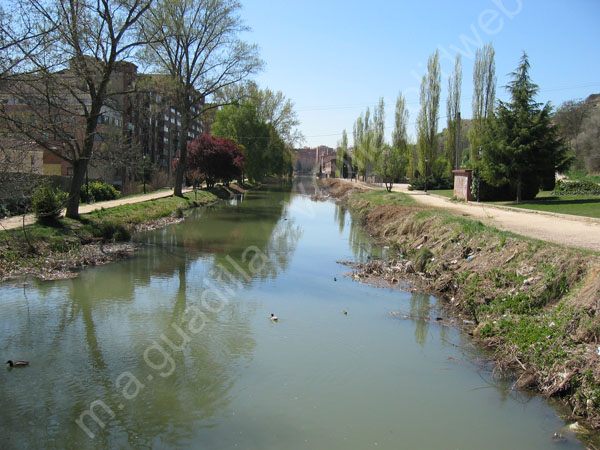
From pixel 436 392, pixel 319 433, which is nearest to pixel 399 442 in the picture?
pixel 319 433

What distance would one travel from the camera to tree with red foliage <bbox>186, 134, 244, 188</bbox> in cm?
4234

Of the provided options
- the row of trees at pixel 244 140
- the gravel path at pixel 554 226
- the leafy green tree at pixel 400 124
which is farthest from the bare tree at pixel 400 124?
the gravel path at pixel 554 226

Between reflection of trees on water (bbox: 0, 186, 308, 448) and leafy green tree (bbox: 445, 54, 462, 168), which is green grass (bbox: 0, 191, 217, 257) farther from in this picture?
leafy green tree (bbox: 445, 54, 462, 168)

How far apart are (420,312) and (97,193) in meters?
22.7

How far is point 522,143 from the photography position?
24.1 metres

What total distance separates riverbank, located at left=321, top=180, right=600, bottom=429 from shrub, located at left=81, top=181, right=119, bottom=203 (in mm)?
16564

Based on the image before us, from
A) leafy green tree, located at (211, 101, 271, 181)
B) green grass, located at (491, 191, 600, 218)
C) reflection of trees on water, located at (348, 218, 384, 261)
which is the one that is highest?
leafy green tree, located at (211, 101, 271, 181)

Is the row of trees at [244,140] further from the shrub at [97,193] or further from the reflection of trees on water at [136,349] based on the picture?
the reflection of trees on water at [136,349]

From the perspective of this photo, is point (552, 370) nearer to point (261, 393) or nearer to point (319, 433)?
point (319, 433)

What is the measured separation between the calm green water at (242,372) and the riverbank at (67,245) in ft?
4.19

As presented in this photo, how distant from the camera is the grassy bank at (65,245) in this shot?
13023 millimetres

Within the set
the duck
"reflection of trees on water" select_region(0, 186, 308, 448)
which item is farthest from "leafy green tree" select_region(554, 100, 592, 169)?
the duck

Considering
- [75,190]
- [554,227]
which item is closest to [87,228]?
[75,190]

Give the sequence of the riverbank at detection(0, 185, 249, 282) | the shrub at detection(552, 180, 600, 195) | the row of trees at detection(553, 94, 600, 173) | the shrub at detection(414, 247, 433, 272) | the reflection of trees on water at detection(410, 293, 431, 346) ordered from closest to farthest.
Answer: the reflection of trees on water at detection(410, 293, 431, 346) → the riverbank at detection(0, 185, 249, 282) → the shrub at detection(414, 247, 433, 272) → the shrub at detection(552, 180, 600, 195) → the row of trees at detection(553, 94, 600, 173)
